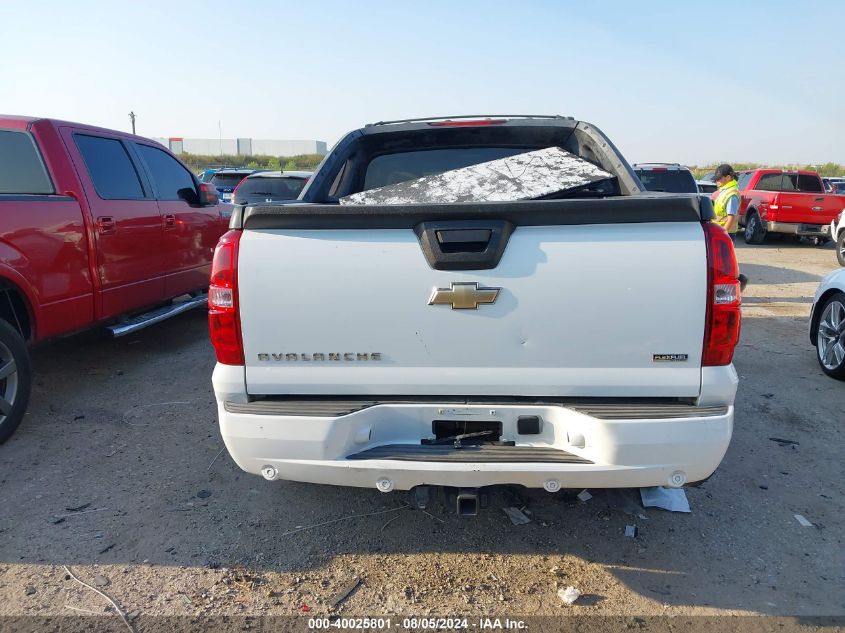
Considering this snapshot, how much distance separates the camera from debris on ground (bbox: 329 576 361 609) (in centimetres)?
262

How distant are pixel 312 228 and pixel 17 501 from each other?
95.7 inches

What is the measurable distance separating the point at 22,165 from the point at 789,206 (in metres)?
15.0

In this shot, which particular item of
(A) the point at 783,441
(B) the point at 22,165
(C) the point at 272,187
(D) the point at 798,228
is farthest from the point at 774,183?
(B) the point at 22,165

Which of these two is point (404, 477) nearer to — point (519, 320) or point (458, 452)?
point (458, 452)

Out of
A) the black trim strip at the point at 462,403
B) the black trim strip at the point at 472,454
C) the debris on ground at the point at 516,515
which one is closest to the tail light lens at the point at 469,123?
the black trim strip at the point at 462,403

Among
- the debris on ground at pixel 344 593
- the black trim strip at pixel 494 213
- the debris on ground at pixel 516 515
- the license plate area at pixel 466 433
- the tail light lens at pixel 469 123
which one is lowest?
the debris on ground at pixel 344 593

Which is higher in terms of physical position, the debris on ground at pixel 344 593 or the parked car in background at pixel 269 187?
the parked car in background at pixel 269 187

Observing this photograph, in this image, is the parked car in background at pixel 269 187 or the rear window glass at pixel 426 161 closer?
the rear window glass at pixel 426 161

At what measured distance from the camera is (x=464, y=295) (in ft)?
7.88

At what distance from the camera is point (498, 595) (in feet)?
8.76

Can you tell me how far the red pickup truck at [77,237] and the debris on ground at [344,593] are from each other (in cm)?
274

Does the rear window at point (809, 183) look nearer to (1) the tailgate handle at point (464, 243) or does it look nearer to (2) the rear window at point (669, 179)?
(2) the rear window at point (669, 179)

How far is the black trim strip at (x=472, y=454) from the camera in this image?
2.44 m

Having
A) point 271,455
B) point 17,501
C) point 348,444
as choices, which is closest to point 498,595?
point 348,444
